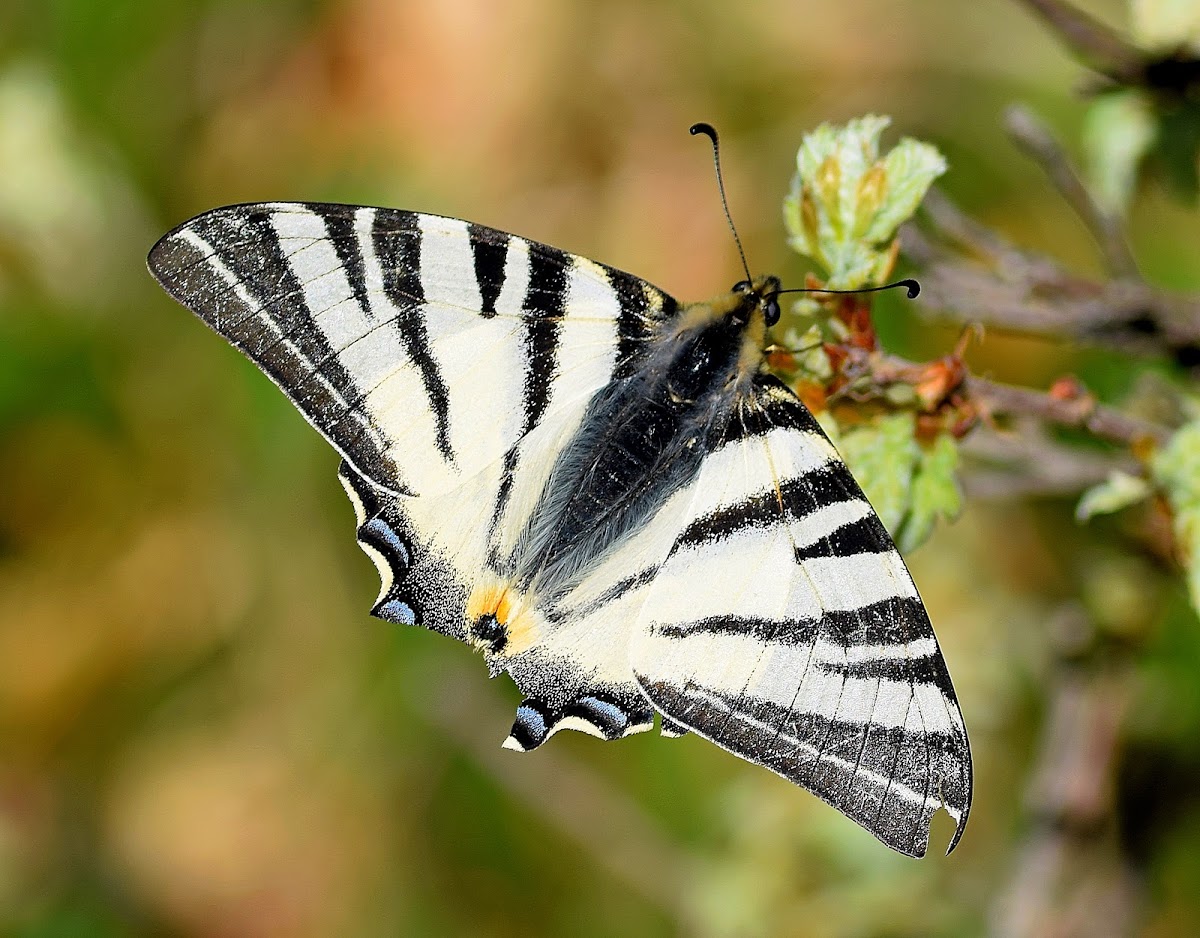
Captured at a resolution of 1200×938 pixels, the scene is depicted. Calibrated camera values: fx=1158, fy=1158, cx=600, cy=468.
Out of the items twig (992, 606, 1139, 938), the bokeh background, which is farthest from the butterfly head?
the bokeh background

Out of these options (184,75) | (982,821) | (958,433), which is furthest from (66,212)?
(982,821)

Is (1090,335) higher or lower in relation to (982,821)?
higher

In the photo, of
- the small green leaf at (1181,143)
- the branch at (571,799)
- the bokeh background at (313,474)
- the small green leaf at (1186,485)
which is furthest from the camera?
the bokeh background at (313,474)

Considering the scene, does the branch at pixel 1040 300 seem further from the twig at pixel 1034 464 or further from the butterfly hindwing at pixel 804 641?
the butterfly hindwing at pixel 804 641

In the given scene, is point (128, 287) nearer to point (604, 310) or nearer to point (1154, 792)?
point (604, 310)

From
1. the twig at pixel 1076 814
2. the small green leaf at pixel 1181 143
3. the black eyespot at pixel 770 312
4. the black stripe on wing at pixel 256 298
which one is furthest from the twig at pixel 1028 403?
the black stripe on wing at pixel 256 298

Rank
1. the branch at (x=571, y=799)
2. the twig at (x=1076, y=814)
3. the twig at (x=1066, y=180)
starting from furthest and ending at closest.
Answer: the branch at (x=571, y=799)
the twig at (x=1076, y=814)
the twig at (x=1066, y=180)

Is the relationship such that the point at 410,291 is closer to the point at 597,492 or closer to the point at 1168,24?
the point at 597,492

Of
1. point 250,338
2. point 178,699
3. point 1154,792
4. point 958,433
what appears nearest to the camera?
point 958,433
